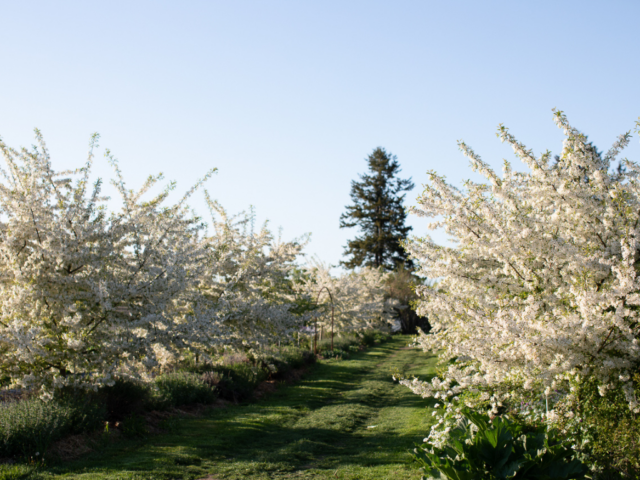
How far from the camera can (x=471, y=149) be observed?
627 centimetres

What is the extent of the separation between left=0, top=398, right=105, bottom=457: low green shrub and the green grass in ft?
1.63

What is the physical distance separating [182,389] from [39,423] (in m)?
3.90

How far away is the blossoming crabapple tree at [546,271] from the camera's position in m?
4.45

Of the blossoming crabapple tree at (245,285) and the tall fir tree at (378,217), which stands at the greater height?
the tall fir tree at (378,217)

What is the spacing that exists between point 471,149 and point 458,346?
2.63m

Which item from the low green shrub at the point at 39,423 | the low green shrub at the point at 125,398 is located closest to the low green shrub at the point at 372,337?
the low green shrub at the point at 125,398

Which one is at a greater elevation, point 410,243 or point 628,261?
point 410,243

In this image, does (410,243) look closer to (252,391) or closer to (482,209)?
(482,209)

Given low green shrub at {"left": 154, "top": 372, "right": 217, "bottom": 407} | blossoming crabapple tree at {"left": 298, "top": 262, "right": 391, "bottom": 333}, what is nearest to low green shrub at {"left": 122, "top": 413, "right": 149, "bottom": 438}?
low green shrub at {"left": 154, "top": 372, "right": 217, "bottom": 407}

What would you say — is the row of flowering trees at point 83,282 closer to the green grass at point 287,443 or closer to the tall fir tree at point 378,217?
the green grass at point 287,443

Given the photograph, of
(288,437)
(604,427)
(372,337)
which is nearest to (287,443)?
(288,437)

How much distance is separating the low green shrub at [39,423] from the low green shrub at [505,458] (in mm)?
4883

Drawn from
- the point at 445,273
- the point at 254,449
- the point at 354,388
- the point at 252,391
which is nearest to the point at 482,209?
the point at 445,273

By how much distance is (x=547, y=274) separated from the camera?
513cm
